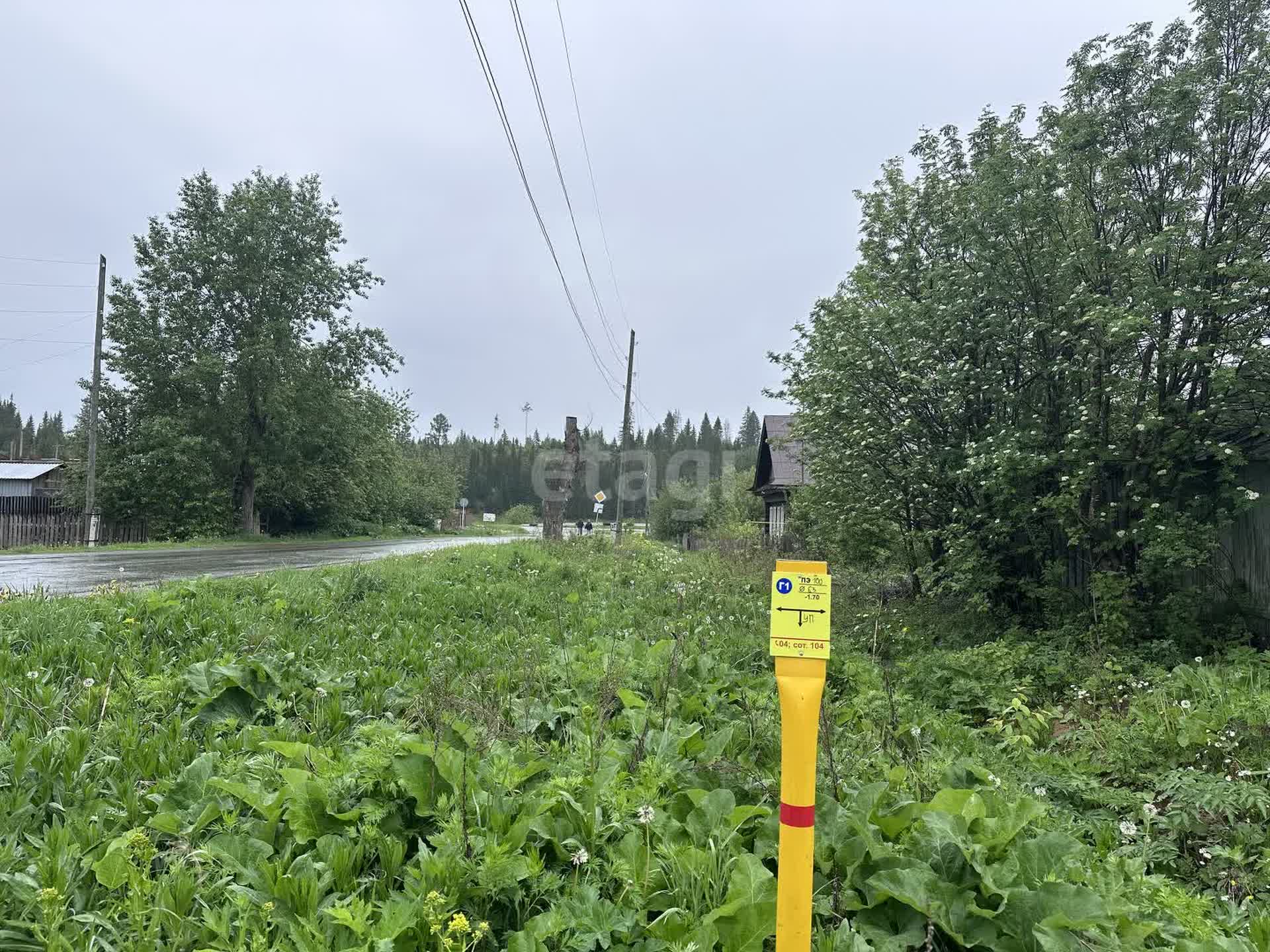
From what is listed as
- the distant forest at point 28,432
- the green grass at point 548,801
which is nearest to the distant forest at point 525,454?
the distant forest at point 28,432

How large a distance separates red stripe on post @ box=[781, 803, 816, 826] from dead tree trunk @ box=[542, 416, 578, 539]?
16.6 m

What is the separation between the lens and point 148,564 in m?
13.5

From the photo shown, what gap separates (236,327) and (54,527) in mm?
10302

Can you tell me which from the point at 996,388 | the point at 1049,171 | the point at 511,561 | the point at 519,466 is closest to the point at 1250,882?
the point at 996,388

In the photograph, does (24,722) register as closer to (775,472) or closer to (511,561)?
(511,561)

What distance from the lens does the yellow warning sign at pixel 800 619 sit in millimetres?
1857

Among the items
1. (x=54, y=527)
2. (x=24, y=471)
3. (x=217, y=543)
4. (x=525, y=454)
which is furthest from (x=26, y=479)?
(x=525, y=454)

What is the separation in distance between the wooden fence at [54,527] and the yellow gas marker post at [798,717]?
25.5 meters

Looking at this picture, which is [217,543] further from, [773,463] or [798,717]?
[798,717]

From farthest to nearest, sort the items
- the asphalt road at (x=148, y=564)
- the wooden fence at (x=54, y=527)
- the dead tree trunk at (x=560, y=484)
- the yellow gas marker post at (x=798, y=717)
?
1. the wooden fence at (x=54, y=527)
2. the dead tree trunk at (x=560, y=484)
3. the asphalt road at (x=148, y=564)
4. the yellow gas marker post at (x=798, y=717)

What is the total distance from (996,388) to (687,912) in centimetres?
772

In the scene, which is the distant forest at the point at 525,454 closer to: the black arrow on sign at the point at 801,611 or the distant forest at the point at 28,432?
the distant forest at the point at 28,432

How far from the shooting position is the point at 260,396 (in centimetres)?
2800

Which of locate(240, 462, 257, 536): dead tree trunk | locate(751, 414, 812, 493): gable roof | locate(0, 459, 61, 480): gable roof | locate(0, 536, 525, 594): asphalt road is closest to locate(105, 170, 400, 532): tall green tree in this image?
locate(240, 462, 257, 536): dead tree trunk
